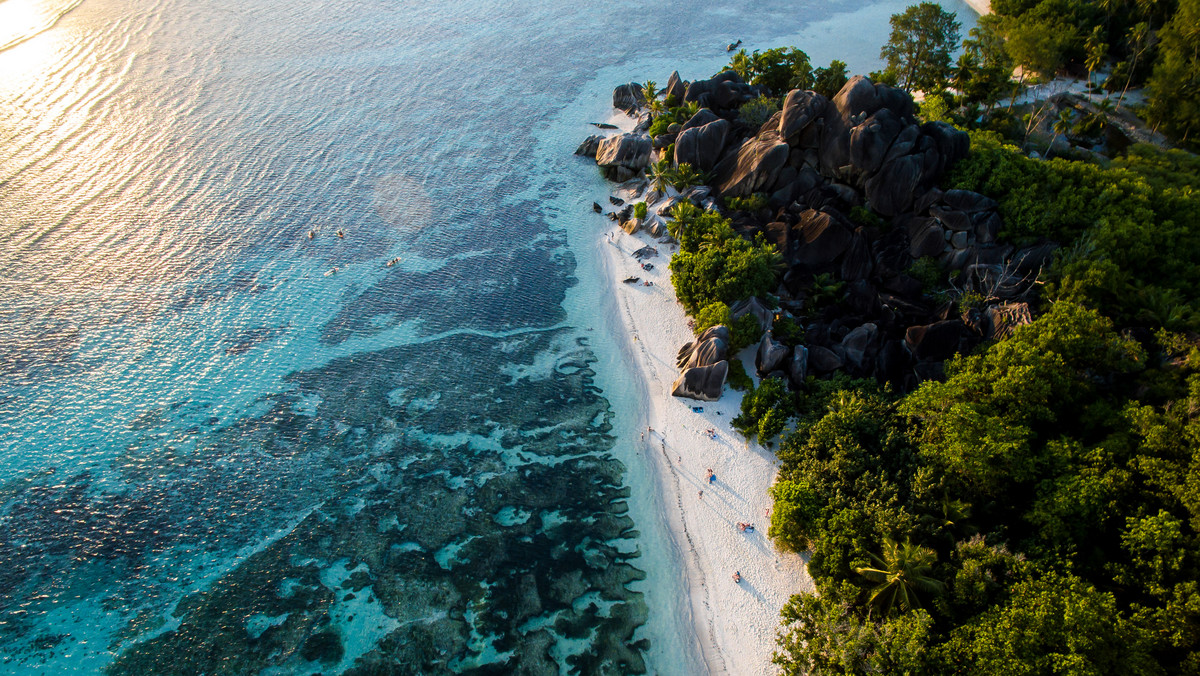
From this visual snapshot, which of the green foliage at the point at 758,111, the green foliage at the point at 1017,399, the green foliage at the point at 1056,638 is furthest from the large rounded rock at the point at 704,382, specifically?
the green foliage at the point at 758,111

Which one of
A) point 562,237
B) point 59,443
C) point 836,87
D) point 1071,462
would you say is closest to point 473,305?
point 562,237

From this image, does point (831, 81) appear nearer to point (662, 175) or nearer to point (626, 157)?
point (662, 175)

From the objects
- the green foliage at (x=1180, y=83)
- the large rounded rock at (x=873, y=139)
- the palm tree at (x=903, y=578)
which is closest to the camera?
the palm tree at (x=903, y=578)

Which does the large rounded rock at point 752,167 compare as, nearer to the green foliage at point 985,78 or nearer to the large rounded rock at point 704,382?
the large rounded rock at point 704,382

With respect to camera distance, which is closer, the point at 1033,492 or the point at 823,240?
the point at 1033,492

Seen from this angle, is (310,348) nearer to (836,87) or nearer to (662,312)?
(662,312)

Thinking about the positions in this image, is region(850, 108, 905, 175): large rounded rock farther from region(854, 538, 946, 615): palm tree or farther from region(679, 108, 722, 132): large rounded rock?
Result: region(854, 538, 946, 615): palm tree

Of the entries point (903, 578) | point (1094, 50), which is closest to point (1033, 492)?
Result: point (903, 578)
